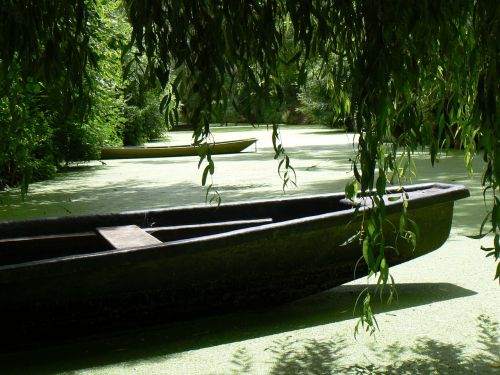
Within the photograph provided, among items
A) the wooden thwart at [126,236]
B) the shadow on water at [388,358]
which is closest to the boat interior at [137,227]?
Answer: the wooden thwart at [126,236]

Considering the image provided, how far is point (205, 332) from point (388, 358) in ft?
2.45

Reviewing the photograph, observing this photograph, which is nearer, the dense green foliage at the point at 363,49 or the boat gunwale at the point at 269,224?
the dense green foliage at the point at 363,49

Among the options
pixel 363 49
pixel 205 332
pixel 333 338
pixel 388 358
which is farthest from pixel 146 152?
pixel 363 49

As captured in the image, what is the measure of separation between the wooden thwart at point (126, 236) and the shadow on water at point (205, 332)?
34 cm

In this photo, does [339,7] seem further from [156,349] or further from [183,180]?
[183,180]

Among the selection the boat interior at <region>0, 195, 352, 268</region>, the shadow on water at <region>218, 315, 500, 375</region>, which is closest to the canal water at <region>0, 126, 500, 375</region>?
the shadow on water at <region>218, 315, 500, 375</region>

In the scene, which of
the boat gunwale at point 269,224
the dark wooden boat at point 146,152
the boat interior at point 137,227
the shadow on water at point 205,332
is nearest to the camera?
the boat gunwale at point 269,224

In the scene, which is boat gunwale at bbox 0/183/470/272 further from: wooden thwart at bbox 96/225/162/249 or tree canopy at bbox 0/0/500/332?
tree canopy at bbox 0/0/500/332

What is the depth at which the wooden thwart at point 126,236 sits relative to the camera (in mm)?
3039

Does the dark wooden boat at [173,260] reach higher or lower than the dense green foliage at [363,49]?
lower

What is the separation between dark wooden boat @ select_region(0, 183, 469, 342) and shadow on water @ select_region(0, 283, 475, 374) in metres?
0.07

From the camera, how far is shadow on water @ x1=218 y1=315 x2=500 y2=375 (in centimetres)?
248

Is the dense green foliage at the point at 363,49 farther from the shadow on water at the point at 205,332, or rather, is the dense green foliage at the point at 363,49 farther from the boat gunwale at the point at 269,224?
the shadow on water at the point at 205,332

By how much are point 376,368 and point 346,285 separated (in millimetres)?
1118
